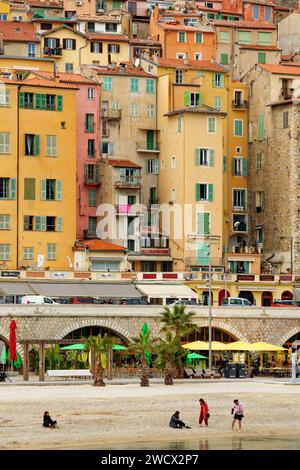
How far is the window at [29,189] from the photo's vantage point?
4515 inches

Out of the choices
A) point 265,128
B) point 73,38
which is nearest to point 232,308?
point 265,128

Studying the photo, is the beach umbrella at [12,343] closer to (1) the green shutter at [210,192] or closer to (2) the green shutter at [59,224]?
(2) the green shutter at [59,224]

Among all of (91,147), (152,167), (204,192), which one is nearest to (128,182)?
(91,147)

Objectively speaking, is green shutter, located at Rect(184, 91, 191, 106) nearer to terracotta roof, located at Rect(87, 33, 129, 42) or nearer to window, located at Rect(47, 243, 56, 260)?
terracotta roof, located at Rect(87, 33, 129, 42)

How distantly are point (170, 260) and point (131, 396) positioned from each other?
42.9 m

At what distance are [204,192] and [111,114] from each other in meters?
9.14

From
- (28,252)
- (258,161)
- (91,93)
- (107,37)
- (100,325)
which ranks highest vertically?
(107,37)

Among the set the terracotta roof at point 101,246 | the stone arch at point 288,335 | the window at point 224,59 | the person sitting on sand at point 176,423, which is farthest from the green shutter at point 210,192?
the person sitting on sand at point 176,423

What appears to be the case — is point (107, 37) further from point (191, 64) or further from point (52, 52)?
point (191, 64)

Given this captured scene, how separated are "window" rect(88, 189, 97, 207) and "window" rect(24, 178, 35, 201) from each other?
7784 mm

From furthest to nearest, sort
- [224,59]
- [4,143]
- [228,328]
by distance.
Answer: [224,59]
[4,143]
[228,328]

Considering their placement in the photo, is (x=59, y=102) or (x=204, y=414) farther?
(x=59, y=102)

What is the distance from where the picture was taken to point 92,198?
122 metres

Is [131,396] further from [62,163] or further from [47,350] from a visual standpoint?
[62,163]
